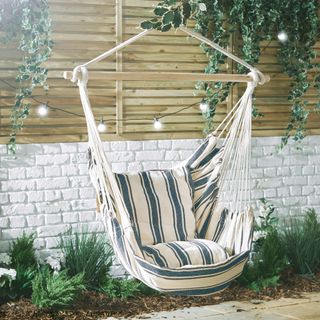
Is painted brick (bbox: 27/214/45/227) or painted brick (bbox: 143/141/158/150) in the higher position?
painted brick (bbox: 143/141/158/150)

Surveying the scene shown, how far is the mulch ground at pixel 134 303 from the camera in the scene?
12.4 feet

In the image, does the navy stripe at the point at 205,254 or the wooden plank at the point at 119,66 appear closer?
the navy stripe at the point at 205,254

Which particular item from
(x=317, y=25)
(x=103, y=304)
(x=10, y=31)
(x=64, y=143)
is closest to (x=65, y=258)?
(x=103, y=304)

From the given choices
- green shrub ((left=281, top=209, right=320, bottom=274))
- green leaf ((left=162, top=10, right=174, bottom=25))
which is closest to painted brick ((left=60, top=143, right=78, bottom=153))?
green shrub ((left=281, top=209, right=320, bottom=274))

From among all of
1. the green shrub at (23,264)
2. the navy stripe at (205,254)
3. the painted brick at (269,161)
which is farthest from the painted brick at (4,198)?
the painted brick at (269,161)

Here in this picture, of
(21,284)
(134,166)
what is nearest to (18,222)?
(21,284)

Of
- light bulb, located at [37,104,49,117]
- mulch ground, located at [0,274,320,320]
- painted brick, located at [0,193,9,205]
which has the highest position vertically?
light bulb, located at [37,104,49,117]

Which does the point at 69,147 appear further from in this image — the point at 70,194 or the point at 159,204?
the point at 159,204

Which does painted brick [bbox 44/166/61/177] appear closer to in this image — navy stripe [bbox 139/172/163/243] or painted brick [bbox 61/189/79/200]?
painted brick [bbox 61/189/79/200]

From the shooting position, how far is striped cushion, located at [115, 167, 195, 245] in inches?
139

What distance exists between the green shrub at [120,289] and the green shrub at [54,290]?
0.30 metres

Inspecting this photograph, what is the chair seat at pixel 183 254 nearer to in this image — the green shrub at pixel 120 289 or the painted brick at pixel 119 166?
the green shrub at pixel 120 289

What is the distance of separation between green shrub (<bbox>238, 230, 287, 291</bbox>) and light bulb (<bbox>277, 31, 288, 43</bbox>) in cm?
126

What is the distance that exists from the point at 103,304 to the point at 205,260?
891mm
